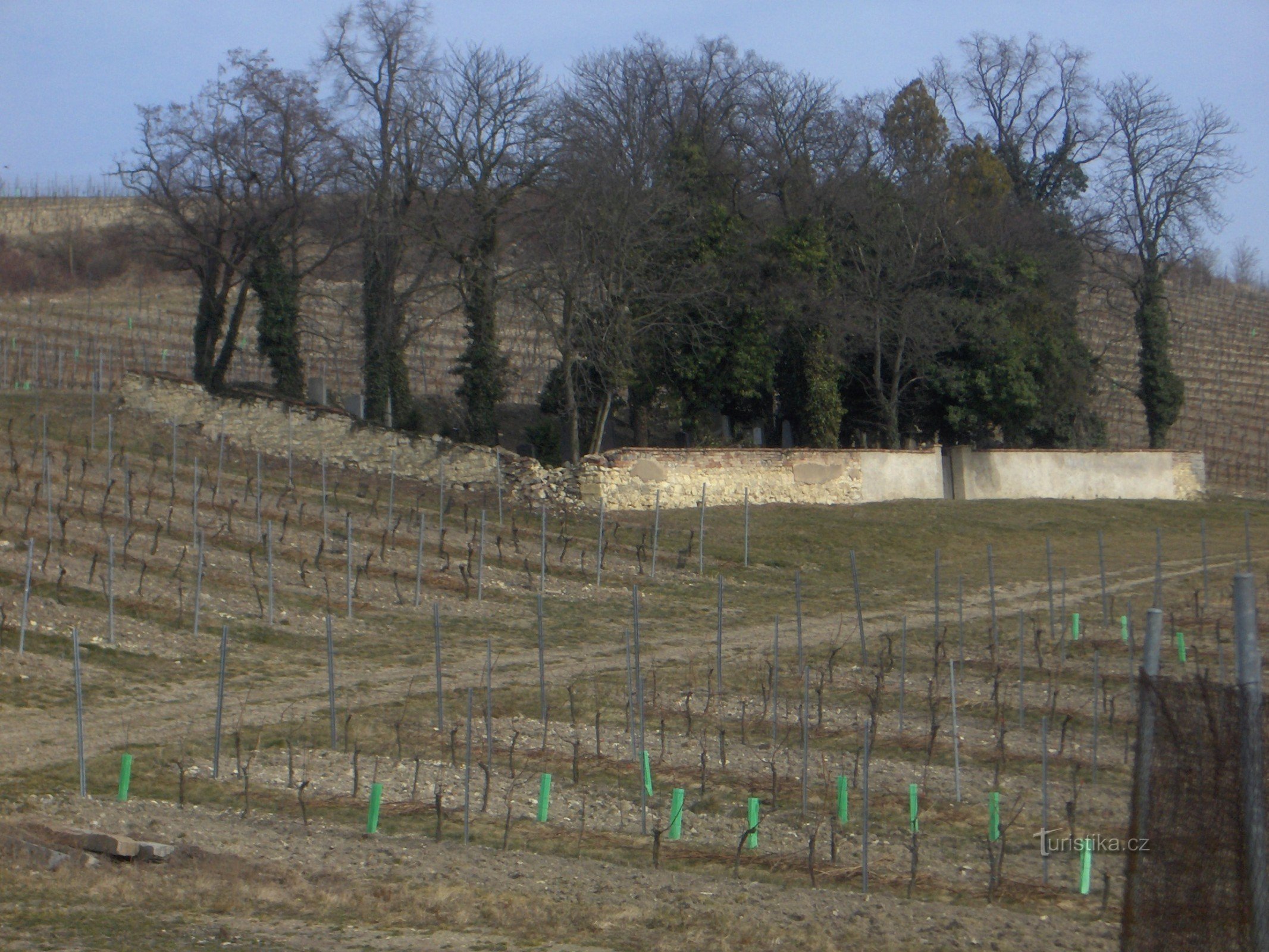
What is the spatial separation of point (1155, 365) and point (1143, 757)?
41667 millimetres

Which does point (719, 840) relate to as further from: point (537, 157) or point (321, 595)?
point (537, 157)

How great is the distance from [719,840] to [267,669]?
8490 mm

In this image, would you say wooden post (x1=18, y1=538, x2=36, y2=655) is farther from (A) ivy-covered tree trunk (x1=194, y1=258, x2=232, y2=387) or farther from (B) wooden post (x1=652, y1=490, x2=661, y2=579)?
(A) ivy-covered tree trunk (x1=194, y1=258, x2=232, y2=387)

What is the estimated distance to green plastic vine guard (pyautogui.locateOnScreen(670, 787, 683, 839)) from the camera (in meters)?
9.46

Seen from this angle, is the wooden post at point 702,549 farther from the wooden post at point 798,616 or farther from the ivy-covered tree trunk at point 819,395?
the ivy-covered tree trunk at point 819,395

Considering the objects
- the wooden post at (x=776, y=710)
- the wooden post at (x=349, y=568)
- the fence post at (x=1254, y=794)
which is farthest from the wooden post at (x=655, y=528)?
the fence post at (x=1254, y=794)

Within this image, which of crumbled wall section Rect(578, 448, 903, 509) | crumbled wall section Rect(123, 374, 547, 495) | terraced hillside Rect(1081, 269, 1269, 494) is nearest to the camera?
crumbled wall section Rect(578, 448, 903, 509)

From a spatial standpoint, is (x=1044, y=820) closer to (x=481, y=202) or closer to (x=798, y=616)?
(x=798, y=616)

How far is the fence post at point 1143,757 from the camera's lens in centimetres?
489

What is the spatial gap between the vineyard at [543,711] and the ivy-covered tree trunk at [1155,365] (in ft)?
51.6

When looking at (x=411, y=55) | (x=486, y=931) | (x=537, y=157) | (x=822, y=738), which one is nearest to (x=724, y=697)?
(x=822, y=738)

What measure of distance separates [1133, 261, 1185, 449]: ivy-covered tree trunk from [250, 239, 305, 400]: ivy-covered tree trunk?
2692cm

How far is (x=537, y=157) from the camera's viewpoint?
3362 centimetres

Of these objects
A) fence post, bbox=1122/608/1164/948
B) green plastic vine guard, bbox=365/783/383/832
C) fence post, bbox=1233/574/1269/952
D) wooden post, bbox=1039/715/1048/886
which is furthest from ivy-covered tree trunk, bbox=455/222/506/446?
fence post, bbox=1233/574/1269/952
